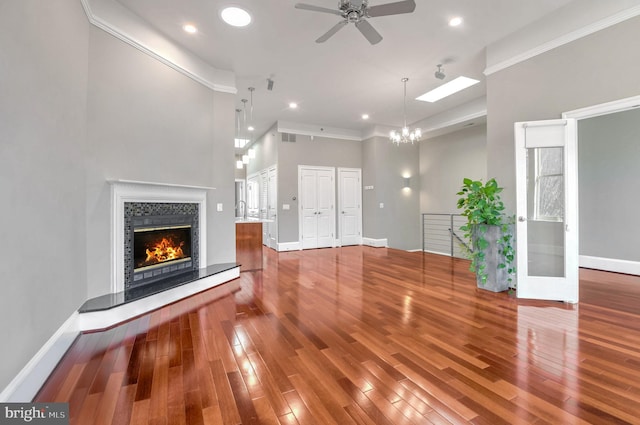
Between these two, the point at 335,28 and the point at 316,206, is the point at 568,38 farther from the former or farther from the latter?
the point at 316,206

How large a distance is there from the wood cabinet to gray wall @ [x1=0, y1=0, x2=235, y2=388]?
57 centimetres

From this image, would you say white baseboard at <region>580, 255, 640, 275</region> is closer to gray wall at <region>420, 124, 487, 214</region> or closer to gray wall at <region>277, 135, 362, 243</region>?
gray wall at <region>420, 124, 487, 214</region>

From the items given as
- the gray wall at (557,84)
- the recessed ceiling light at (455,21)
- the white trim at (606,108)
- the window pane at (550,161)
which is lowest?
the window pane at (550,161)

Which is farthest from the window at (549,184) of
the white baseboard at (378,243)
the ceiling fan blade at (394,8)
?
the white baseboard at (378,243)

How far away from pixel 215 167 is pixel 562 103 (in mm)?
4816

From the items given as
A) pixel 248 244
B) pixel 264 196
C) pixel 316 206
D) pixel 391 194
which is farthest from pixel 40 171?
pixel 391 194

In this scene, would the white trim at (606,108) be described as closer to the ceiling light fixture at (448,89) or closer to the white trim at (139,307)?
the ceiling light fixture at (448,89)

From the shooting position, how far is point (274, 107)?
20.7ft

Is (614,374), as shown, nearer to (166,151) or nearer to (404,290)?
(404,290)

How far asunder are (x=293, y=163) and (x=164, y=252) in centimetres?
440

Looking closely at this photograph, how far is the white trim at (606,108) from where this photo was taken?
2820 millimetres

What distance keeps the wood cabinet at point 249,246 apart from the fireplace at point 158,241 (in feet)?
3.06

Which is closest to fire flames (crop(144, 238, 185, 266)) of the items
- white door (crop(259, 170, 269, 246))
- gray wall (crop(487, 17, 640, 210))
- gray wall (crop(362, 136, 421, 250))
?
white door (crop(259, 170, 269, 246))

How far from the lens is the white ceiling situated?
3199mm
